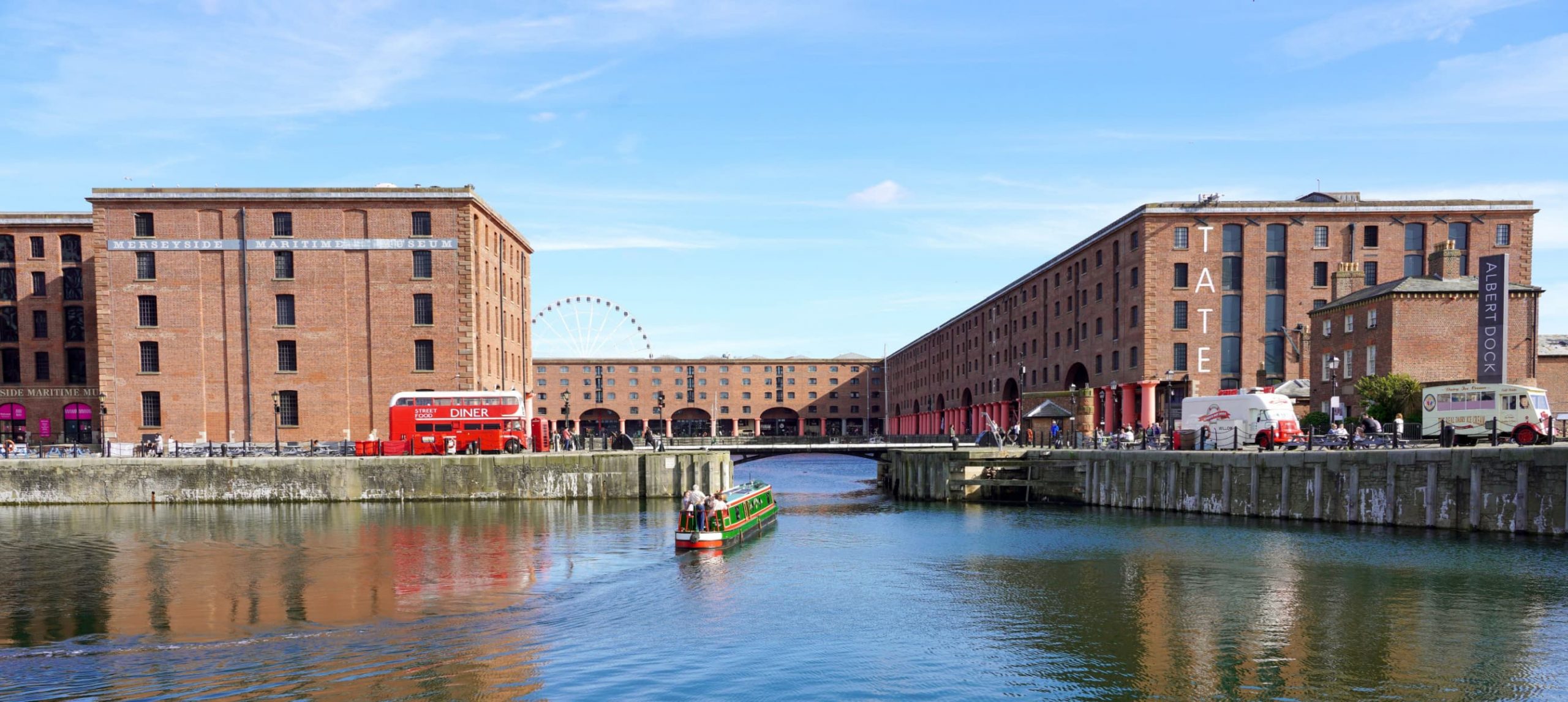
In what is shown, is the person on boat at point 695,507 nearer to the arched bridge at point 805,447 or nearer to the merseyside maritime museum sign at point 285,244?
the arched bridge at point 805,447

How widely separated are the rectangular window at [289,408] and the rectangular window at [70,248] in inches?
1027

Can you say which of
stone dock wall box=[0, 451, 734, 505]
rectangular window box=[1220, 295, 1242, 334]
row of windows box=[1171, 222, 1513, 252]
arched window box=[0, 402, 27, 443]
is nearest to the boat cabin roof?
stone dock wall box=[0, 451, 734, 505]

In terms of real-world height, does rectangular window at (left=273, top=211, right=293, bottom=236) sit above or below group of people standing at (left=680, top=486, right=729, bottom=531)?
above

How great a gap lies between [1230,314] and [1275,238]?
6196mm

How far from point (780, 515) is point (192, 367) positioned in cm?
4010

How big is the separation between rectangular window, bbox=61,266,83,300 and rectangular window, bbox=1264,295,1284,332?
87.3 metres

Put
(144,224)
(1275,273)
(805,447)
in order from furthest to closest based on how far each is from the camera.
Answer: (1275,273) → (805,447) → (144,224)

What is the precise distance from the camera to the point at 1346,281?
63.8 m

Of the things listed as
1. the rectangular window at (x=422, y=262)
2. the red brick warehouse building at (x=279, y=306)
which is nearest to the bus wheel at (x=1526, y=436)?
the red brick warehouse building at (x=279, y=306)

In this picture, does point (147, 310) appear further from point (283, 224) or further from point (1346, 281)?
point (1346, 281)

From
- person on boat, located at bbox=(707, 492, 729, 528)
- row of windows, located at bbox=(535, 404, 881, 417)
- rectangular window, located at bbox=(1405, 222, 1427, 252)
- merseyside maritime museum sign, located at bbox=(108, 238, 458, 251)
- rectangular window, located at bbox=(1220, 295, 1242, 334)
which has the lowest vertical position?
row of windows, located at bbox=(535, 404, 881, 417)

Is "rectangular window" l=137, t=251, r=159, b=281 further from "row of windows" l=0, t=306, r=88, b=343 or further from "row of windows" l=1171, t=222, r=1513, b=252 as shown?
"row of windows" l=1171, t=222, r=1513, b=252

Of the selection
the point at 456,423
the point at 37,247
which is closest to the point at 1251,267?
the point at 456,423

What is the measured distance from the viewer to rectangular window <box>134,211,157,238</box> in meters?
64.7
